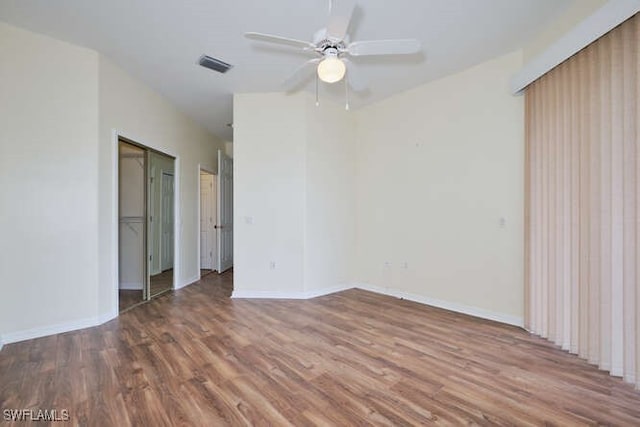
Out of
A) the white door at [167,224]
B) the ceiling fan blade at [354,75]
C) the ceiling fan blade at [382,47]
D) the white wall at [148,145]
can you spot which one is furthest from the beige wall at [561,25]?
the white door at [167,224]

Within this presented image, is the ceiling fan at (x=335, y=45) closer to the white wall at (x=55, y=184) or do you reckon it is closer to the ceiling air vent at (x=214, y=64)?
the ceiling air vent at (x=214, y=64)

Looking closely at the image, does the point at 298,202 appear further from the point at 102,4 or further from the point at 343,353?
the point at 102,4

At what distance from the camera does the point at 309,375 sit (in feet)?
Result: 6.91

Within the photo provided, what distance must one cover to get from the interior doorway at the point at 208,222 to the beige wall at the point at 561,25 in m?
5.57

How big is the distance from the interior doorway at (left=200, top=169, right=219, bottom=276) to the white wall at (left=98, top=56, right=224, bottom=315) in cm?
53

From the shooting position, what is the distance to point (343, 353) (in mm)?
2443

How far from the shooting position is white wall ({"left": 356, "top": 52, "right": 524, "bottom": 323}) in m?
3.08

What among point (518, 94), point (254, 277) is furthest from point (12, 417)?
point (518, 94)

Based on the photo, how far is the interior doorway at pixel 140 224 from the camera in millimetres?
4301

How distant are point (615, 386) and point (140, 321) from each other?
4.23 m

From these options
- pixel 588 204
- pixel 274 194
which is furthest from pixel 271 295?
pixel 588 204

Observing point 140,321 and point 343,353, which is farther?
point 140,321

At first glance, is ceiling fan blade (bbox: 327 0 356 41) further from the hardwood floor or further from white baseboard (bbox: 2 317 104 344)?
white baseboard (bbox: 2 317 104 344)

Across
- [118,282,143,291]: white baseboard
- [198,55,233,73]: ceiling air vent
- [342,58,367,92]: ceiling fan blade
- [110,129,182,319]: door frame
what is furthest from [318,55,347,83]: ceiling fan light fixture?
[118,282,143,291]: white baseboard
